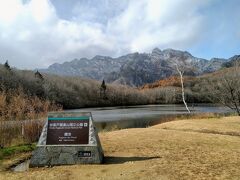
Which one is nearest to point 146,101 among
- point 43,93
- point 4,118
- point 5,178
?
point 43,93

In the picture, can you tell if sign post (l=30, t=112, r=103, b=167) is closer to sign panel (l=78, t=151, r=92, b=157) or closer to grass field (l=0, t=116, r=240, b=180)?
sign panel (l=78, t=151, r=92, b=157)

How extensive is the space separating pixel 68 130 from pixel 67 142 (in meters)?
0.42

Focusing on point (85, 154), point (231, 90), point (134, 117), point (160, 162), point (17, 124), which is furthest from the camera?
point (134, 117)

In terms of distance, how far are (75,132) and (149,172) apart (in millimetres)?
3094

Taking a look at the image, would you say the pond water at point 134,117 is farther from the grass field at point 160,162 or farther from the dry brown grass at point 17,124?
the grass field at point 160,162

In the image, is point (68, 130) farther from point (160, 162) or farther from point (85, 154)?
point (160, 162)

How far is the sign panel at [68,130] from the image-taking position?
34.6 feet

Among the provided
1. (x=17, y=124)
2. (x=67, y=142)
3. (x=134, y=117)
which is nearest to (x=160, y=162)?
(x=67, y=142)

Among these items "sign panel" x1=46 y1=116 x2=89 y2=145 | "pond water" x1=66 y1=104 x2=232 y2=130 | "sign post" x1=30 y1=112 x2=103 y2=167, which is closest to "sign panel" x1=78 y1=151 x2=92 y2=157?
"sign post" x1=30 y1=112 x2=103 y2=167

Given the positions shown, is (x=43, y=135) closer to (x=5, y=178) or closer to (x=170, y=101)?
(x=5, y=178)

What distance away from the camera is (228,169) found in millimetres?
9227

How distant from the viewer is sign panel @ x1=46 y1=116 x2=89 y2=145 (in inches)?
415

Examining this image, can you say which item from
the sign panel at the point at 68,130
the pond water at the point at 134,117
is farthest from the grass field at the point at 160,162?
the pond water at the point at 134,117

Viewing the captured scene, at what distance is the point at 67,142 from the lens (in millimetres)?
10500
